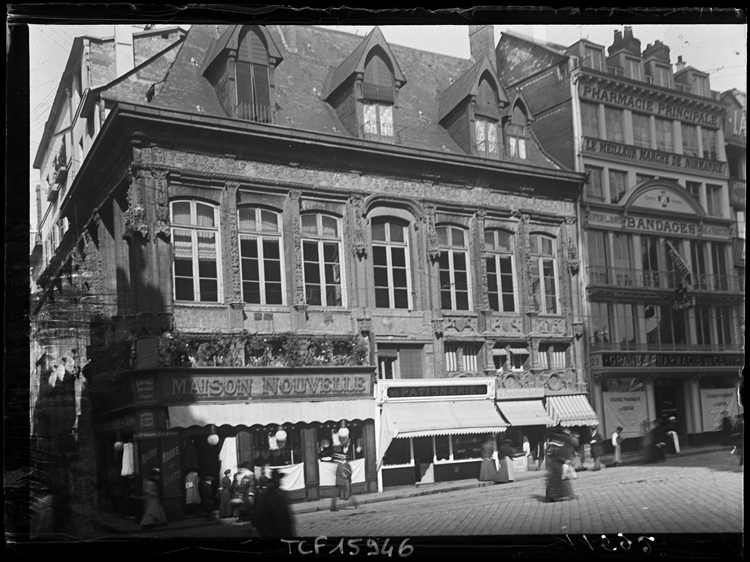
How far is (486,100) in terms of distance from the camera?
11.5m

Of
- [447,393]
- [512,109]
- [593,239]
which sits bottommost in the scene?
[447,393]

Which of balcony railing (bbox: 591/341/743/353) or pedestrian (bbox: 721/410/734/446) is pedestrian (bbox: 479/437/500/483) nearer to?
balcony railing (bbox: 591/341/743/353)

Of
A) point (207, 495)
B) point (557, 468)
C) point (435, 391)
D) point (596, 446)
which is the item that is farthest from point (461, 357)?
point (207, 495)

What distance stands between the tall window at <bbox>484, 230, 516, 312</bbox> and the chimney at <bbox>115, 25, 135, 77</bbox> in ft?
14.3

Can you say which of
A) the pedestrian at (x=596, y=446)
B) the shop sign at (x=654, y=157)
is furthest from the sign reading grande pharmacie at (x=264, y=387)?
the shop sign at (x=654, y=157)

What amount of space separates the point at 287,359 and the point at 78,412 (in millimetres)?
2221

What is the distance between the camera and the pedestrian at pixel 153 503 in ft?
32.2

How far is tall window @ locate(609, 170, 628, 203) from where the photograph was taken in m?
11.9

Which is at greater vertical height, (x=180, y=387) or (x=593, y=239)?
(x=593, y=239)

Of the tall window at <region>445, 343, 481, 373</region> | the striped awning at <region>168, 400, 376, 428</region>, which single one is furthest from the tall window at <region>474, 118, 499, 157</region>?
the striped awning at <region>168, 400, 376, 428</region>

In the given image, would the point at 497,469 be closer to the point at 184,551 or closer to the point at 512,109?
the point at 184,551

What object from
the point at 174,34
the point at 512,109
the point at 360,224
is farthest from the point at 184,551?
the point at 512,109

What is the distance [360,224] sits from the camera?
35.6 feet

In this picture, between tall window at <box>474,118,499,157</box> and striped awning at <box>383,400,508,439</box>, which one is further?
tall window at <box>474,118,499,157</box>
